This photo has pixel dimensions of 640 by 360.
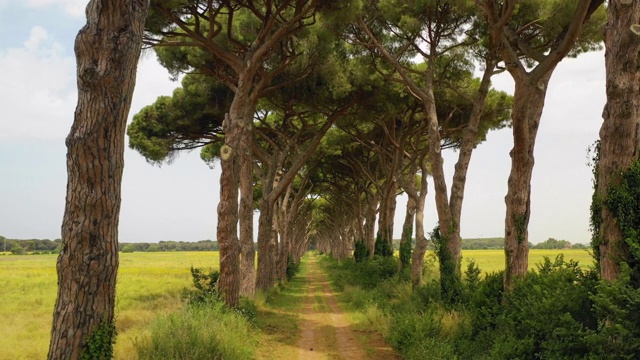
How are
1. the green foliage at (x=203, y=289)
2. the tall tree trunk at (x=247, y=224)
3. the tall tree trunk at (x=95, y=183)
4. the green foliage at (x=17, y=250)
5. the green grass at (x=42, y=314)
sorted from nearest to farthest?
the tall tree trunk at (x=95, y=183), the green grass at (x=42, y=314), the green foliage at (x=203, y=289), the tall tree trunk at (x=247, y=224), the green foliage at (x=17, y=250)

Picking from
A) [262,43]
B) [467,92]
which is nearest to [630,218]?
[262,43]

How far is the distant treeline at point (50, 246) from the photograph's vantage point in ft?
419

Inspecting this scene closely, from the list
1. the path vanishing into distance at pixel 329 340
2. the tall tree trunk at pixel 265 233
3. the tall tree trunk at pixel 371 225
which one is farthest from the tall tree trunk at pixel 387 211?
the path vanishing into distance at pixel 329 340

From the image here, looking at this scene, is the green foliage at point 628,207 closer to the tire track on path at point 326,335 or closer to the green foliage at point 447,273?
the tire track on path at point 326,335

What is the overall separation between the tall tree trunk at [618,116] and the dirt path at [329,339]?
4.71 m

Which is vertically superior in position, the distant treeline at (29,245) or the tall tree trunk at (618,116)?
the tall tree trunk at (618,116)

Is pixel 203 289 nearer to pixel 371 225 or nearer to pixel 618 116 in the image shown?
pixel 618 116

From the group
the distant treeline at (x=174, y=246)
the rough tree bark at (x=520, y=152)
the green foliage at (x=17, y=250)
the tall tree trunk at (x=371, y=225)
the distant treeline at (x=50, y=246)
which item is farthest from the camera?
the distant treeline at (x=174, y=246)

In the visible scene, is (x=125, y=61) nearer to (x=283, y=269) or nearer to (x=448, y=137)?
(x=448, y=137)

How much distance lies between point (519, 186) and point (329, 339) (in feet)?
17.7

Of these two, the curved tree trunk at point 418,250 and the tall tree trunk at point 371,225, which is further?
the tall tree trunk at point 371,225

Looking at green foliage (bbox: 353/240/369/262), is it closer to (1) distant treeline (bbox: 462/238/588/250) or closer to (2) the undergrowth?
(2) the undergrowth

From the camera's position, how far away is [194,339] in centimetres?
738

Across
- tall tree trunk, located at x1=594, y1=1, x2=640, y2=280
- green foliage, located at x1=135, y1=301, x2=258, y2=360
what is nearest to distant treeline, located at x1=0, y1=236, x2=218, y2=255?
green foliage, located at x1=135, y1=301, x2=258, y2=360
